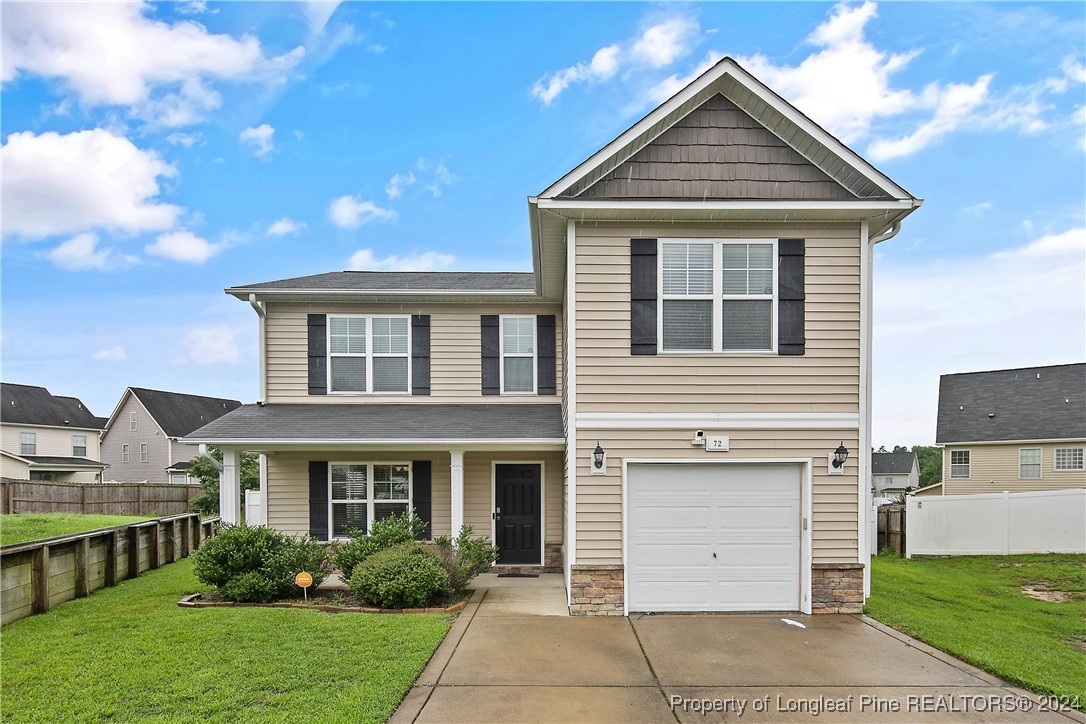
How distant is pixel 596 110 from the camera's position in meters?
17.2

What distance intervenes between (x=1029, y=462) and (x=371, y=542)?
22826 millimetres

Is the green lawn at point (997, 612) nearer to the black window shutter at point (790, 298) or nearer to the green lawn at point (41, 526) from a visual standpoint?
the black window shutter at point (790, 298)

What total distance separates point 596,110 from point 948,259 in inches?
422

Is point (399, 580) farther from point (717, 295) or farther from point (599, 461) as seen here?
point (717, 295)

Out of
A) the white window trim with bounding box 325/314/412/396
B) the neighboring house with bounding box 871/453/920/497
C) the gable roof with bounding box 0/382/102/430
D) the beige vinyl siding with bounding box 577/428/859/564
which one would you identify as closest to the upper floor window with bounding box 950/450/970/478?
the beige vinyl siding with bounding box 577/428/859/564

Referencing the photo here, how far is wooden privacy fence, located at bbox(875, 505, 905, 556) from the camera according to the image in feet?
43.1

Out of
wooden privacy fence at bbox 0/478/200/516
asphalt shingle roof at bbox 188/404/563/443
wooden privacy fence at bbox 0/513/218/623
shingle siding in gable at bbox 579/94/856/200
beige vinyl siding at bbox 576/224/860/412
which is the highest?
shingle siding in gable at bbox 579/94/856/200

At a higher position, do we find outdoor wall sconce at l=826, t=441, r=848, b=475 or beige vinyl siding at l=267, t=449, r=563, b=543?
outdoor wall sconce at l=826, t=441, r=848, b=475

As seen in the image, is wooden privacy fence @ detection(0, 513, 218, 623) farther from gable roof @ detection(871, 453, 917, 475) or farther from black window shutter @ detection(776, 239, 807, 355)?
gable roof @ detection(871, 453, 917, 475)

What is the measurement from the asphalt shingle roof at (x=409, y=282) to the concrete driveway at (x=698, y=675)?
254 inches

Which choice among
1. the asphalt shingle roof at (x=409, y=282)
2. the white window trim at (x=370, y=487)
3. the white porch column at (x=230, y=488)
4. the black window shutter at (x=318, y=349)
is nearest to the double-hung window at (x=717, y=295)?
the asphalt shingle roof at (x=409, y=282)

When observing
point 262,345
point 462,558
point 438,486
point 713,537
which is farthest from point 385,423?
point 713,537

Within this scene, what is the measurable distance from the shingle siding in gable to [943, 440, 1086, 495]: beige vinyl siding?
19.0 meters

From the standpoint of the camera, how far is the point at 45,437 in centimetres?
2970
